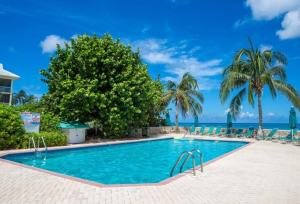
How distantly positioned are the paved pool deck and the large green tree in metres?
9.72

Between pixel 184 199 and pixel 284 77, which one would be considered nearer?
pixel 184 199

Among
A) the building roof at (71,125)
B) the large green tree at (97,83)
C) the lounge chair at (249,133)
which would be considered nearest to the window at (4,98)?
the large green tree at (97,83)

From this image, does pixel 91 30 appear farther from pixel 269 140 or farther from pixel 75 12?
pixel 269 140

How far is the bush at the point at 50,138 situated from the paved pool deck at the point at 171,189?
5832mm

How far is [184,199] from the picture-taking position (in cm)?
509

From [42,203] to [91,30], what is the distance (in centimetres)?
1766

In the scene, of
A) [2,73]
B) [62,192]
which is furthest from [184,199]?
[2,73]

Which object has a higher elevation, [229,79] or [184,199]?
[229,79]

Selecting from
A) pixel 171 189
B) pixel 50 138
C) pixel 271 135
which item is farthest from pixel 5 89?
pixel 271 135

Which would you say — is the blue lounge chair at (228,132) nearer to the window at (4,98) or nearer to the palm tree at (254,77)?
the palm tree at (254,77)

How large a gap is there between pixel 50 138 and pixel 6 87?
1610cm

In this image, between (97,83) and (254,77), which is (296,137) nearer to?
(254,77)

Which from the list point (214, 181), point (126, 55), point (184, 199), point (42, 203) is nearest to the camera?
point (42, 203)

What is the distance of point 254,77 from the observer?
20.5m
